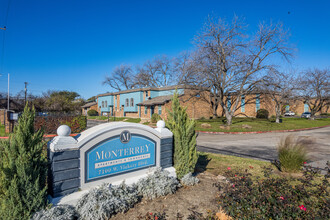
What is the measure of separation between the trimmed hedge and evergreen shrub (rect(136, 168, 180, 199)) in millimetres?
13798

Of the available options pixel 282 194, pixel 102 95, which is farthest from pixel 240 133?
pixel 102 95

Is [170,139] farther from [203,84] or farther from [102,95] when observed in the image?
[102,95]

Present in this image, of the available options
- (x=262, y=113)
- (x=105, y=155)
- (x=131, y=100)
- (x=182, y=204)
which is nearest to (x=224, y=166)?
(x=182, y=204)

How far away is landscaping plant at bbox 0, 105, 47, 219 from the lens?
294cm

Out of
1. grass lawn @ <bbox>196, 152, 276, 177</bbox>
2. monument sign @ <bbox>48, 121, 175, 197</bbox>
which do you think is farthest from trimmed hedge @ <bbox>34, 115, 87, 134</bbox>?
monument sign @ <bbox>48, 121, 175, 197</bbox>

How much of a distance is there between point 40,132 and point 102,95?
43155mm

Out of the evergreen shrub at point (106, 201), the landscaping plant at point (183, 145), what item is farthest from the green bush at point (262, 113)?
the evergreen shrub at point (106, 201)

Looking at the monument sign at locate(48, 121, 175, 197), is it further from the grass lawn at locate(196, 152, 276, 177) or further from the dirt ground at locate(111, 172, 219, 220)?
the grass lawn at locate(196, 152, 276, 177)

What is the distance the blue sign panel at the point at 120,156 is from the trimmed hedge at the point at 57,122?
13.5 meters

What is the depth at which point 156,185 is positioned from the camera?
174 inches

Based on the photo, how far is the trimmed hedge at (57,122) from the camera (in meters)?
15.9

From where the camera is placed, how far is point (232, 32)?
20359 mm

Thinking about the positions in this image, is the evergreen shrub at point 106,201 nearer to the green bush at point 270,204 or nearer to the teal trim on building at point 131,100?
the green bush at point 270,204

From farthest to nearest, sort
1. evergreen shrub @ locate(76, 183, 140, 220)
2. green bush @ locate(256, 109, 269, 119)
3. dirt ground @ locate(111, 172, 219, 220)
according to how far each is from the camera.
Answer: green bush @ locate(256, 109, 269, 119) → dirt ground @ locate(111, 172, 219, 220) → evergreen shrub @ locate(76, 183, 140, 220)
